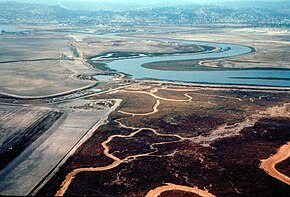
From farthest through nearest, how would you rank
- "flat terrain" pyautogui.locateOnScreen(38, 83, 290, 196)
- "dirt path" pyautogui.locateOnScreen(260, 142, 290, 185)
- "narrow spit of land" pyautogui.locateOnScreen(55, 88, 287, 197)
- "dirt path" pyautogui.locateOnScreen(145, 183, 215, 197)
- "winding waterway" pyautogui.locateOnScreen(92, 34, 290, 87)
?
"winding waterway" pyautogui.locateOnScreen(92, 34, 290, 87) → "dirt path" pyautogui.locateOnScreen(260, 142, 290, 185) → "flat terrain" pyautogui.locateOnScreen(38, 83, 290, 196) → "narrow spit of land" pyautogui.locateOnScreen(55, 88, 287, 197) → "dirt path" pyautogui.locateOnScreen(145, 183, 215, 197)

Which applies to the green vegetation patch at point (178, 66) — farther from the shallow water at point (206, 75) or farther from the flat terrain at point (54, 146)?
the flat terrain at point (54, 146)

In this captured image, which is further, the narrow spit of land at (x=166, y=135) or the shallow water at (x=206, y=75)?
the shallow water at (x=206, y=75)

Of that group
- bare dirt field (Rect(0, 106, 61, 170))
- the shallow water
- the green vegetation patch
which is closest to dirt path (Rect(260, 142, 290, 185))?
bare dirt field (Rect(0, 106, 61, 170))

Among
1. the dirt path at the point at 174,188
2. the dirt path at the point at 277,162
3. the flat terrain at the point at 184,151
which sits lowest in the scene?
the dirt path at the point at 174,188

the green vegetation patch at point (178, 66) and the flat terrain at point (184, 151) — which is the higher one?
the green vegetation patch at point (178, 66)

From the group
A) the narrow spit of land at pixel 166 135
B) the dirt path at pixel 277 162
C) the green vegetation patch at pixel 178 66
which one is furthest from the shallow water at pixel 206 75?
the dirt path at pixel 277 162

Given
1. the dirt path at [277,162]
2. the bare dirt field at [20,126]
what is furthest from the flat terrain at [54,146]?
the dirt path at [277,162]

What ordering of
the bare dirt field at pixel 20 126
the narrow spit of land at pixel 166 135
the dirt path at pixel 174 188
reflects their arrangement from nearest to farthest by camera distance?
the dirt path at pixel 174 188 < the narrow spit of land at pixel 166 135 < the bare dirt field at pixel 20 126

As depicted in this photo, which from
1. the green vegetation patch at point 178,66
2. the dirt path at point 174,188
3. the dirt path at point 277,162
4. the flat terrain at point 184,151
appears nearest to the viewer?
the dirt path at point 174,188

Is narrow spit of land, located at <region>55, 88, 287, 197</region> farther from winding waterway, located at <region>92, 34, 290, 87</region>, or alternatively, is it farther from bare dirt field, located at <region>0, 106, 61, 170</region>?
winding waterway, located at <region>92, 34, 290, 87</region>
